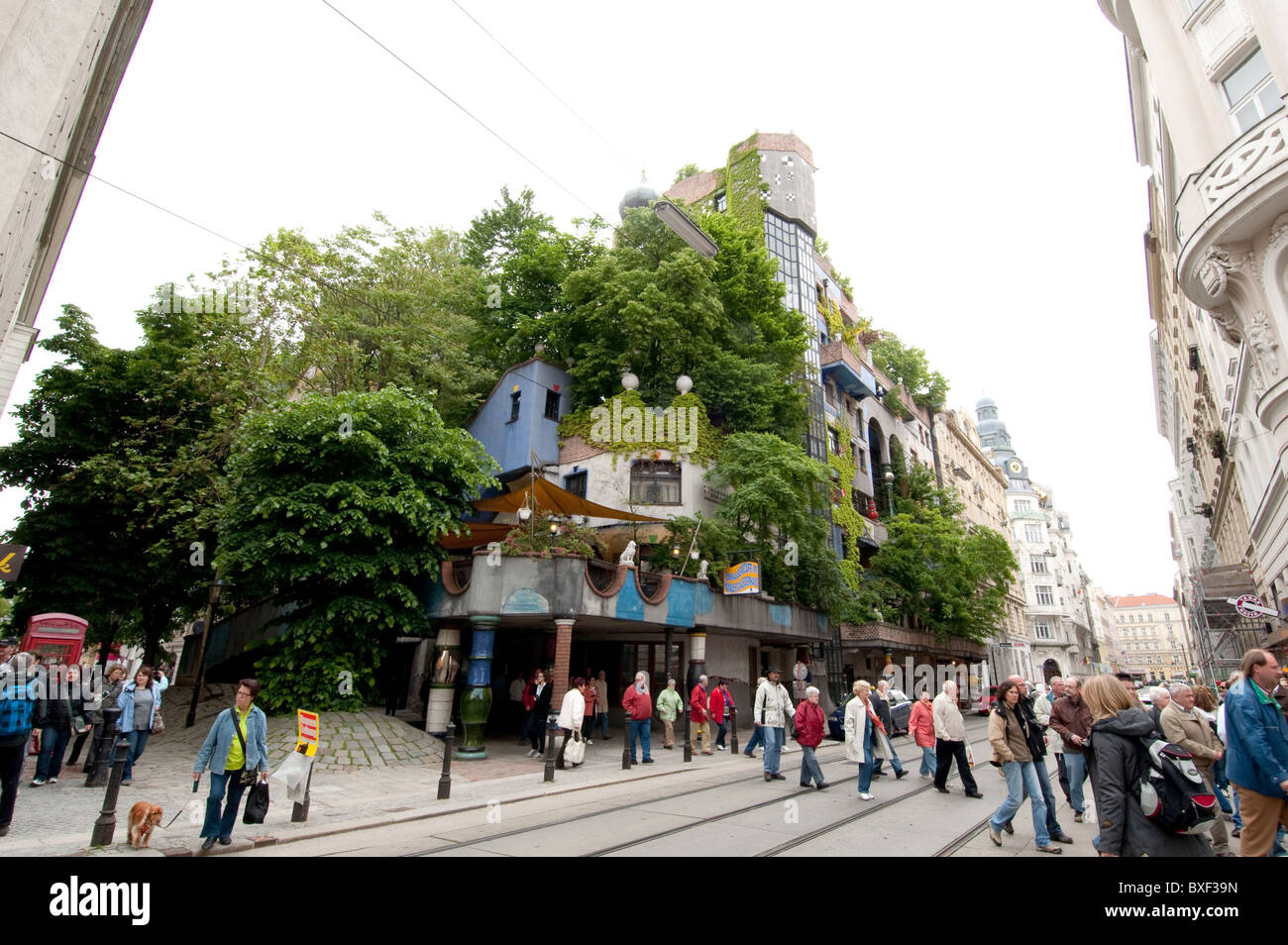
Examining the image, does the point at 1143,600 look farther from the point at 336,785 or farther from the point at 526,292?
the point at 336,785

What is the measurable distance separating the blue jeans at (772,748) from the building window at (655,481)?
38.9ft

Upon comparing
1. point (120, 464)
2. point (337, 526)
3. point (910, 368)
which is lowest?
point (337, 526)

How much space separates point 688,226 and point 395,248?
16.8 m

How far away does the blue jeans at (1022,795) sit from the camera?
6582 mm

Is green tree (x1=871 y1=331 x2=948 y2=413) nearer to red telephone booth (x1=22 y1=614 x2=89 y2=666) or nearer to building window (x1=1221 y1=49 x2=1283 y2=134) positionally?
building window (x1=1221 y1=49 x2=1283 y2=134)

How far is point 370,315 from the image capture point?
78.3 feet

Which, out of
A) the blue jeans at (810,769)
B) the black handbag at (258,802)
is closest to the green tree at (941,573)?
the blue jeans at (810,769)

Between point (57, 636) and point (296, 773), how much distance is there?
10.0m

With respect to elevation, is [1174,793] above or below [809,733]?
above

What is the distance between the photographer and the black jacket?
4.43 metres

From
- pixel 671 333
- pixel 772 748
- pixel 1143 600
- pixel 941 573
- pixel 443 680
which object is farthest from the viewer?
pixel 1143 600

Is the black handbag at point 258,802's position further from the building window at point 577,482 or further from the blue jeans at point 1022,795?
the building window at point 577,482

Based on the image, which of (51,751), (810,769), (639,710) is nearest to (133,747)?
(51,751)
